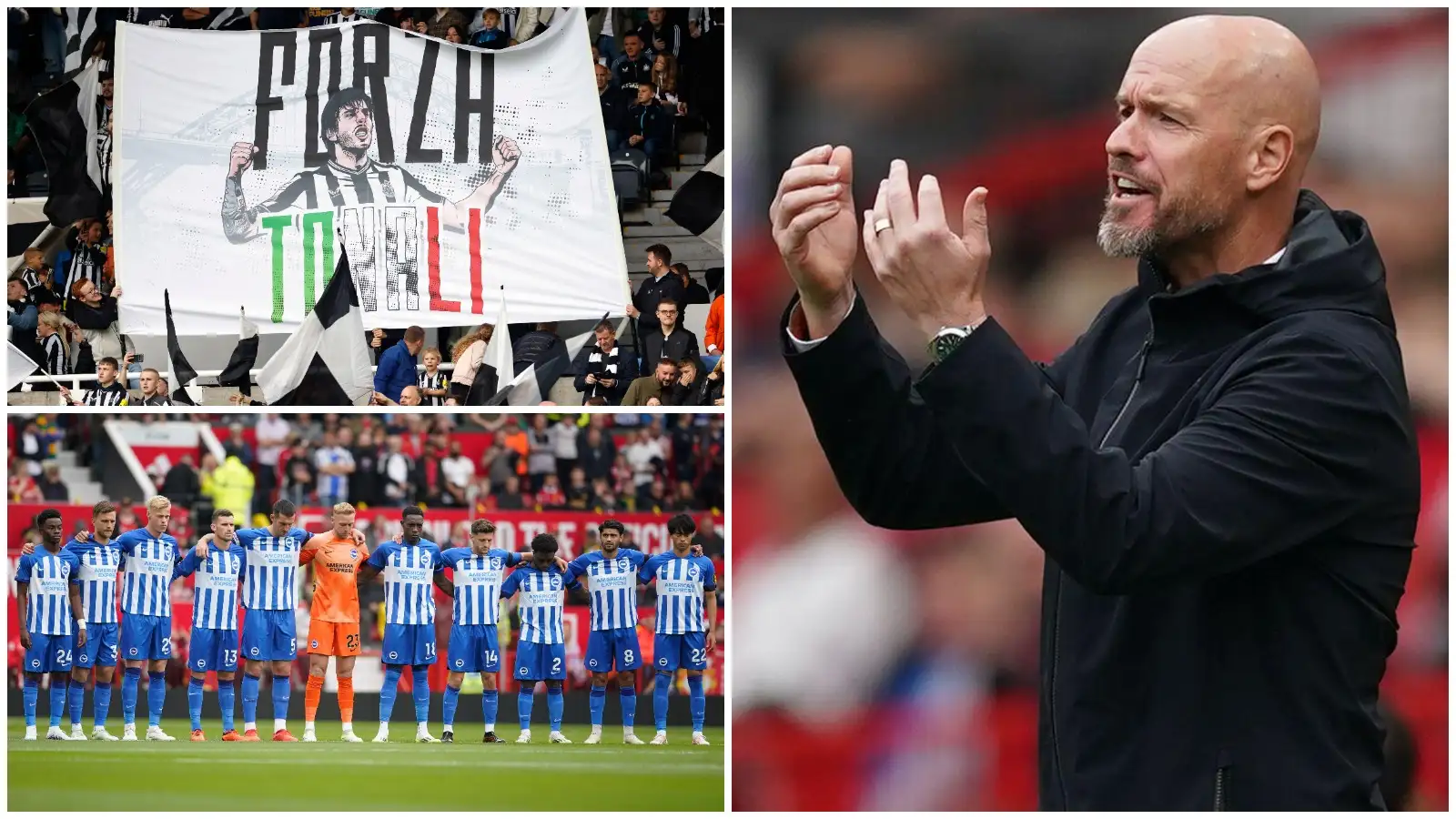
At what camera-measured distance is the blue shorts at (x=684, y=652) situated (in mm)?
5105

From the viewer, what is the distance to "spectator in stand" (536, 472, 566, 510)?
5.25 m

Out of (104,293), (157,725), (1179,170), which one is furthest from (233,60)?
(1179,170)

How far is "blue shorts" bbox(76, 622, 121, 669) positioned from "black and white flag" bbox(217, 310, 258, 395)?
5.29 feet

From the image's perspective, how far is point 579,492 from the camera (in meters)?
5.21

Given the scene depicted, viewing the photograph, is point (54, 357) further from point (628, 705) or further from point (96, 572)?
point (628, 705)

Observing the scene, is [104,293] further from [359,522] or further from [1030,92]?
[1030,92]

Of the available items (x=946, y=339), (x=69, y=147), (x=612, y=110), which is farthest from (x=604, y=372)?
(x=946, y=339)

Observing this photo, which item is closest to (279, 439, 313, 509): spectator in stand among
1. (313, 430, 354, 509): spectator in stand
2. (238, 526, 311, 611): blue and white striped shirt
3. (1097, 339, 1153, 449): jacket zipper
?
(313, 430, 354, 509): spectator in stand

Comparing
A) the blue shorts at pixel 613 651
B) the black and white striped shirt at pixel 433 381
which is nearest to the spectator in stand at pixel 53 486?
the black and white striped shirt at pixel 433 381

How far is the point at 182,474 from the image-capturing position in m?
5.35

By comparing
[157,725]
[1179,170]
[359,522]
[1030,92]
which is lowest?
[157,725]

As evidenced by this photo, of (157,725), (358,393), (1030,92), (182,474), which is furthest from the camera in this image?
(157,725)

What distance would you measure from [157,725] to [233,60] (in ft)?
9.10

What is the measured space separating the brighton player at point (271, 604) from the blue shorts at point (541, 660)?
0.87m
